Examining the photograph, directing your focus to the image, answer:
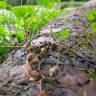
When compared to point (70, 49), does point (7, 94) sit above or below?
below

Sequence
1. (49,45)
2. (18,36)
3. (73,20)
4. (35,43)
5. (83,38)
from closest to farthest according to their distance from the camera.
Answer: (49,45) < (35,43) < (83,38) < (73,20) < (18,36)

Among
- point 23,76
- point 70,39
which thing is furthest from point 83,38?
point 23,76

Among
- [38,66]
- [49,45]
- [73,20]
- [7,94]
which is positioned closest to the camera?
[7,94]

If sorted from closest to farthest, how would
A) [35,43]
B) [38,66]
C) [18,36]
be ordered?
1. [38,66]
2. [35,43]
3. [18,36]

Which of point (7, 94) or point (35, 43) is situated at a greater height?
point (35, 43)

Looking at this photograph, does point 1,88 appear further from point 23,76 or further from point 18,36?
point 18,36

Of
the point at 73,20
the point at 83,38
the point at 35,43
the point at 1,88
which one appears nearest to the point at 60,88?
the point at 1,88

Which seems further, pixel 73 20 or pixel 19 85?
pixel 73 20

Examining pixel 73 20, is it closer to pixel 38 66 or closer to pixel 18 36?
pixel 18 36

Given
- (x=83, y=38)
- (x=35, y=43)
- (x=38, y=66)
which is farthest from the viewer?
(x=83, y=38)
